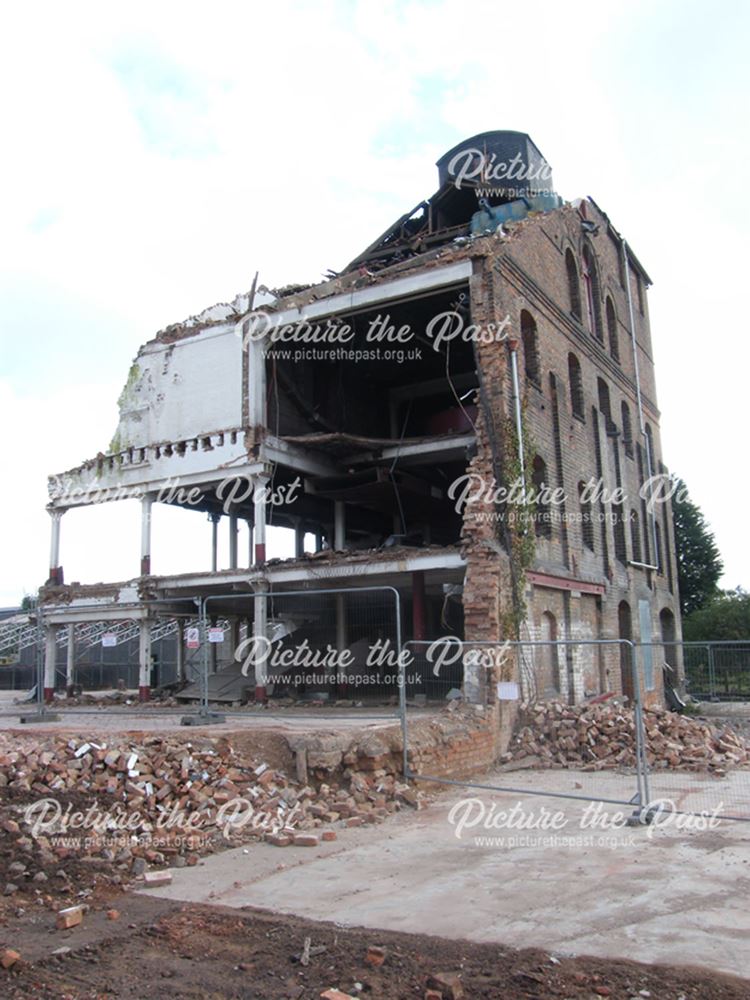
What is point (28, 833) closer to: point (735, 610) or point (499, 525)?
point (499, 525)

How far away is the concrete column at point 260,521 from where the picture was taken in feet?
73.4

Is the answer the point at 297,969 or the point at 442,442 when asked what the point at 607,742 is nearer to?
the point at 442,442

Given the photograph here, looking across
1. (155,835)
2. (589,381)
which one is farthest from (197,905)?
(589,381)

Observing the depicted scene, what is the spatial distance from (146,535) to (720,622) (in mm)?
28651

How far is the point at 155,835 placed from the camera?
31.5 ft

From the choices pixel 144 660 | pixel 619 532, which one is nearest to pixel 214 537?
pixel 144 660

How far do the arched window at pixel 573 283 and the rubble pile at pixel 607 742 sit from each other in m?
13.2

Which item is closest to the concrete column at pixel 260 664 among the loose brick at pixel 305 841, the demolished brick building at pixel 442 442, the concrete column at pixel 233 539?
the demolished brick building at pixel 442 442

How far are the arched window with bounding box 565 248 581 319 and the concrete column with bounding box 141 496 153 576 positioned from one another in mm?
13742

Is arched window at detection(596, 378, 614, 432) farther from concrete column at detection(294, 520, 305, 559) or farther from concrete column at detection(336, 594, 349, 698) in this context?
concrete column at detection(294, 520, 305, 559)

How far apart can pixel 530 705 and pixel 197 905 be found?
Answer: 11.3 metres

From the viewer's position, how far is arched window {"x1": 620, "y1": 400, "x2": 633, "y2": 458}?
95.2 ft

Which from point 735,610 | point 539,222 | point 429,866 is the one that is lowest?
point 429,866

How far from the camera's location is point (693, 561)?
46781 millimetres
